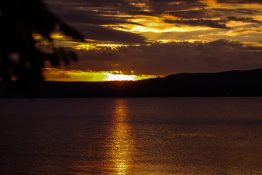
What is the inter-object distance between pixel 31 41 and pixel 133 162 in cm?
4836

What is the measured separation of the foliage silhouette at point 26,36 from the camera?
3.65 metres

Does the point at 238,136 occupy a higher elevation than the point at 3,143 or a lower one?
lower

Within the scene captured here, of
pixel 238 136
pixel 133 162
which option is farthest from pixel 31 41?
pixel 238 136

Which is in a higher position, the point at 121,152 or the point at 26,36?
the point at 26,36

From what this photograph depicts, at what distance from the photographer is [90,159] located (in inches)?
2127

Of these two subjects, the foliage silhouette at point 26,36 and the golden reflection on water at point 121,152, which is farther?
the golden reflection on water at point 121,152

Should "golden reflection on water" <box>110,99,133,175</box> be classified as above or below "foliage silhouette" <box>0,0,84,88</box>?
below

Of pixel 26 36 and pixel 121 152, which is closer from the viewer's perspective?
pixel 26 36

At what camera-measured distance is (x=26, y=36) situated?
365cm

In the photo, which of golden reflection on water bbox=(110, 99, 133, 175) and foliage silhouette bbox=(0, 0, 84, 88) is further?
golden reflection on water bbox=(110, 99, 133, 175)

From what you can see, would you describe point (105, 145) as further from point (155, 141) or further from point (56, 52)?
point (56, 52)

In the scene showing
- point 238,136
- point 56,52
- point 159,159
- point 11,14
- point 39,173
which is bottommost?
point 238,136

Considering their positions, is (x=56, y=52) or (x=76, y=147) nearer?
(x=56, y=52)

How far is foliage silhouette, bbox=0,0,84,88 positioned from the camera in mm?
3650
